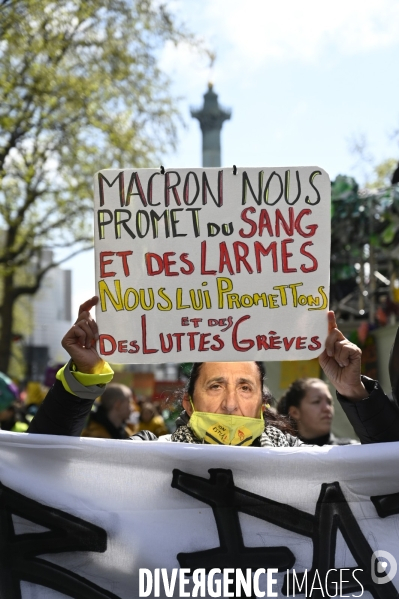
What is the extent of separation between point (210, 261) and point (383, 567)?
992mm

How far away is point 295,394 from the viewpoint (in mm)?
4844

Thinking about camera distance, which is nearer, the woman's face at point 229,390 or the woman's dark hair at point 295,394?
the woman's face at point 229,390

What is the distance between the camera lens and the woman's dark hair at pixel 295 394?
15.7 ft

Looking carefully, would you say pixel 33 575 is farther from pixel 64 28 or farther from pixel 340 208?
pixel 64 28

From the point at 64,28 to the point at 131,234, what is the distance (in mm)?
9382

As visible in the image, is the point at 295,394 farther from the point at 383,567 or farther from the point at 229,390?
the point at 383,567

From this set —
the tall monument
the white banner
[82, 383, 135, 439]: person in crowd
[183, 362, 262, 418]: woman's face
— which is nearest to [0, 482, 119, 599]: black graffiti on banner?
the white banner

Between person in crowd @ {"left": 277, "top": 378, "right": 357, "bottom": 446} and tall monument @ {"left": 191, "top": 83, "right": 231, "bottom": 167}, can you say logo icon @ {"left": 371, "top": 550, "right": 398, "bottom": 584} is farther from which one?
tall monument @ {"left": 191, "top": 83, "right": 231, "bottom": 167}

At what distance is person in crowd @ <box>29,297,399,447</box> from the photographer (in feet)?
7.96

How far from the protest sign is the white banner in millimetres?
310

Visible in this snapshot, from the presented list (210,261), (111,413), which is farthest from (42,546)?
(111,413)

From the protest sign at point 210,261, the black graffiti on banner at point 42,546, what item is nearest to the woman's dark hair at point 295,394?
the protest sign at point 210,261

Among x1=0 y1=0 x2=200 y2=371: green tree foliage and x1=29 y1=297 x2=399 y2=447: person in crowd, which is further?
x1=0 y1=0 x2=200 y2=371: green tree foliage

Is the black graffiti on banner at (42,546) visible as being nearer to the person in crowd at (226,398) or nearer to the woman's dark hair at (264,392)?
the person in crowd at (226,398)
